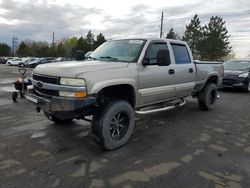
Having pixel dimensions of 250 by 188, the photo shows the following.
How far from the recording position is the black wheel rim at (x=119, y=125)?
16.0 ft

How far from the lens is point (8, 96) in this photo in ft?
33.9

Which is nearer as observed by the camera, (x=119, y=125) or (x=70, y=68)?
(x=70, y=68)

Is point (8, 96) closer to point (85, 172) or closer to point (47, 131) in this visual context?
point (47, 131)

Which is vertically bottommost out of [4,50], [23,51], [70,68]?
[70,68]

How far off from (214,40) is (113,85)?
4870 centimetres

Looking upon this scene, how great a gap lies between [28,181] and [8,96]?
7.42 metres

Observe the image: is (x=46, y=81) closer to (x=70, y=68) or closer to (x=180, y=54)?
(x=70, y=68)

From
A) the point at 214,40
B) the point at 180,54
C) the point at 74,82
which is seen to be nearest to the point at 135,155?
the point at 74,82

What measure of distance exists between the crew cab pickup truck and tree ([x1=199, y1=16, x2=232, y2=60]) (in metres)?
45.8

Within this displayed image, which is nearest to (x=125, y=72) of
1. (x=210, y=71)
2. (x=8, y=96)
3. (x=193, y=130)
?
(x=193, y=130)

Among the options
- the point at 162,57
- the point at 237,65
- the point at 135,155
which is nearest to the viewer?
the point at 135,155

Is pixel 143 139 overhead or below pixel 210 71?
below

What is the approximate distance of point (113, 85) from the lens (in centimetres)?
471

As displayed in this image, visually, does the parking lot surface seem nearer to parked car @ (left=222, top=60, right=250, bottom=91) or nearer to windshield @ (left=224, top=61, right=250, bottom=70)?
parked car @ (left=222, top=60, right=250, bottom=91)
